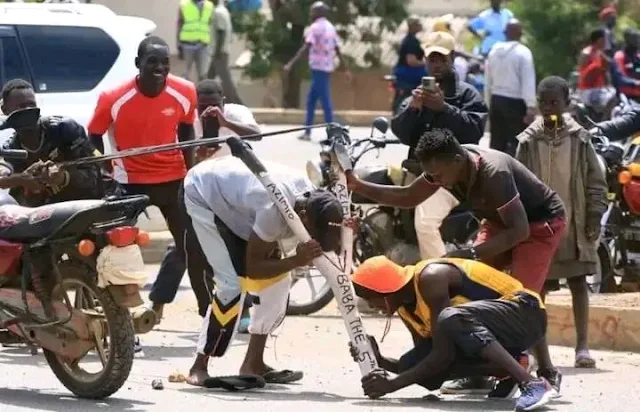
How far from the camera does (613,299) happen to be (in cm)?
1168

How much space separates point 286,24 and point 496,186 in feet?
61.1

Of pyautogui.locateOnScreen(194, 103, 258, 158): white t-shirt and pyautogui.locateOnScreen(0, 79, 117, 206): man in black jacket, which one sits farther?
pyautogui.locateOnScreen(194, 103, 258, 158): white t-shirt

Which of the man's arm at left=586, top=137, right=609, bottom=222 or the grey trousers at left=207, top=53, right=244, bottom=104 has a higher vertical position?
the man's arm at left=586, top=137, right=609, bottom=222

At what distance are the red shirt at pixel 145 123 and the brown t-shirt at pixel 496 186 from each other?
108 inches

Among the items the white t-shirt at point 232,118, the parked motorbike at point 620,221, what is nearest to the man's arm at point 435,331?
the white t-shirt at point 232,118

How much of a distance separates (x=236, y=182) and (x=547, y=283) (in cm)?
253

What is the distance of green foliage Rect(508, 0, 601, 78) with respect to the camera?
24.6m

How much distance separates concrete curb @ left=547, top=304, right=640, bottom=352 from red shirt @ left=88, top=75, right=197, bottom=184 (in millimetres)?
2483

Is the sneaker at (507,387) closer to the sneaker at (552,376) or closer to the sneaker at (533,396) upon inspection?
the sneaker at (552,376)

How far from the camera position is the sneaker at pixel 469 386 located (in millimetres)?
9055

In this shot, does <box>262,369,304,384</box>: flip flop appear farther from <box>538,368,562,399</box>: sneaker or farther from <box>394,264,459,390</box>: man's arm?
<box>538,368,562,399</box>: sneaker

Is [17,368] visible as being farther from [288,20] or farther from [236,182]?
[288,20]

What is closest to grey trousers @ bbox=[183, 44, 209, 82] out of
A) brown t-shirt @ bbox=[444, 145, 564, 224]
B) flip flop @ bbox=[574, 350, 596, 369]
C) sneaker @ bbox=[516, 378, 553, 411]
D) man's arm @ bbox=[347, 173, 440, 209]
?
flip flop @ bbox=[574, 350, 596, 369]

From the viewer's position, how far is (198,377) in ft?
30.3
